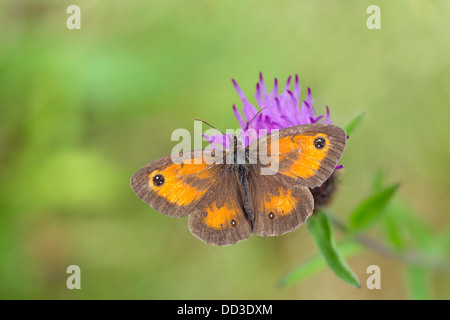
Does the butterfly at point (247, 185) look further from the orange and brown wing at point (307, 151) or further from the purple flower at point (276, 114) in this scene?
the purple flower at point (276, 114)

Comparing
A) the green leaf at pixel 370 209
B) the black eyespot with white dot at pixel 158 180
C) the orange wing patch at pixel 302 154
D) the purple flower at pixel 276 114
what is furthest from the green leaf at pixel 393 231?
the black eyespot with white dot at pixel 158 180

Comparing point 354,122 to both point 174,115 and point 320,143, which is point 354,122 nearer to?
point 320,143

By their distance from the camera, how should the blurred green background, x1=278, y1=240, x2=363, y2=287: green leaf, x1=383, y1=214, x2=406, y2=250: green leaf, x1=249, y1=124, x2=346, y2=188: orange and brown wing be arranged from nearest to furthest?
x1=249, y1=124, x2=346, y2=188: orange and brown wing
x1=278, y1=240, x2=363, y2=287: green leaf
x1=383, y1=214, x2=406, y2=250: green leaf
the blurred green background

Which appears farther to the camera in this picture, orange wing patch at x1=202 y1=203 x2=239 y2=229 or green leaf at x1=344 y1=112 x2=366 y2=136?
green leaf at x1=344 y1=112 x2=366 y2=136

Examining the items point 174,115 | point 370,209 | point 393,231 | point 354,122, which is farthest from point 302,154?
point 174,115

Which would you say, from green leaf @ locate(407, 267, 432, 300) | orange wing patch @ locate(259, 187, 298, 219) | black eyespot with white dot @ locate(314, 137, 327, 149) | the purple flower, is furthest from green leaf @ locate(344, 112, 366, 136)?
green leaf @ locate(407, 267, 432, 300)

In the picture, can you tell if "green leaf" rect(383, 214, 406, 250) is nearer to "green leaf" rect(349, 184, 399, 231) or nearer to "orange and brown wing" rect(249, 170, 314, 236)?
"green leaf" rect(349, 184, 399, 231)

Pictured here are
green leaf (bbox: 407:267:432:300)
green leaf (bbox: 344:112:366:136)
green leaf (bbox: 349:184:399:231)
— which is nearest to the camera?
green leaf (bbox: 344:112:366:136)
